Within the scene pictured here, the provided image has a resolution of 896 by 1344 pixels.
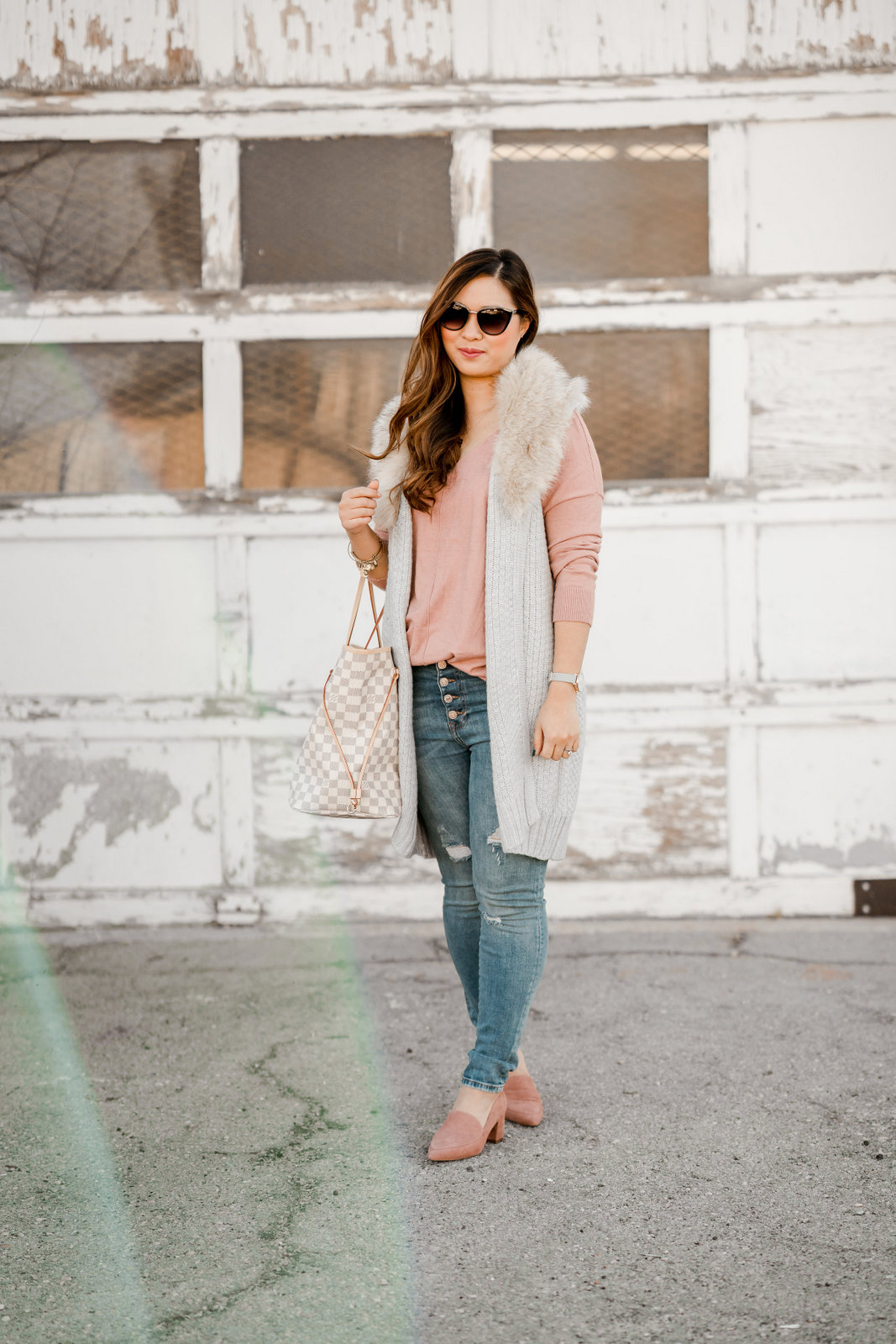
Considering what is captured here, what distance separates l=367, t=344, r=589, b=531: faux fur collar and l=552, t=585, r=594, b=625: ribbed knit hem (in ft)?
0.59

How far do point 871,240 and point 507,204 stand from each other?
1244mm

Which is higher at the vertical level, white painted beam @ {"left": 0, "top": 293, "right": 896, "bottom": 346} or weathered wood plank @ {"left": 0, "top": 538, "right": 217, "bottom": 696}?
white painted beam @ {"left": 0, "top": 293, "right": 896, "bottom": 346}

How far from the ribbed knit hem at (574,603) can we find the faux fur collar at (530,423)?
0.59 feet

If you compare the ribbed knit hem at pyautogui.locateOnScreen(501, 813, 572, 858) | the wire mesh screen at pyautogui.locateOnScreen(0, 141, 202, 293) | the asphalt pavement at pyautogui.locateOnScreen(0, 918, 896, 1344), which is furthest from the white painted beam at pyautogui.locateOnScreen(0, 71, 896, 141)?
the asphalt pavement at pyautogui.locateOnScreen(0, 918, 896, 1344)

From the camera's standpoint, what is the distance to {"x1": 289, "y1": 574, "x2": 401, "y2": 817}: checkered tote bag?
2.37 meters

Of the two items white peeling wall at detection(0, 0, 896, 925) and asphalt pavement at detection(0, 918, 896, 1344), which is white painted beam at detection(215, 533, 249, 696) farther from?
asphalt pavement at detection(0, 918, 896, 1344)

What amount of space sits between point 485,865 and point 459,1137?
0.56 meters

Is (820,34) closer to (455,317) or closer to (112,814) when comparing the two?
(455,317)

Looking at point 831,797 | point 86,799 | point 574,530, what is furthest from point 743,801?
point 86,799

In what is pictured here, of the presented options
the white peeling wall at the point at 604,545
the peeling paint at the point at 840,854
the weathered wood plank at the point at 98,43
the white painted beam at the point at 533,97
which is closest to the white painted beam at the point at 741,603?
the white peeling wall at the point at 604,545

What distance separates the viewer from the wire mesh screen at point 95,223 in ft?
12.7

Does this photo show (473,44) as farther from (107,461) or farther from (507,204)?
(107,461)

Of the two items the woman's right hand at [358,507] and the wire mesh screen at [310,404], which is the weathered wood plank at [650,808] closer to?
the wire mesh screen at [310,404]

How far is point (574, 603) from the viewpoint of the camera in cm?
229
